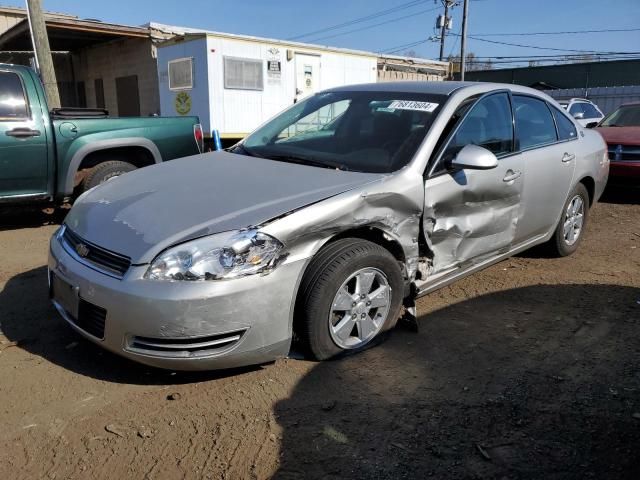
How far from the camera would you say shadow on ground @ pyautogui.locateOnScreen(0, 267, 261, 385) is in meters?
3.04

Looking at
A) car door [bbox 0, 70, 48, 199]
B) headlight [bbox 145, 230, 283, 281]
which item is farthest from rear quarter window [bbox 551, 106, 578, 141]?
car door [bbox 0, 70, 48, 199]

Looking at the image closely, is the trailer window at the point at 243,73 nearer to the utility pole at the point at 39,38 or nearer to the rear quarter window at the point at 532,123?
the utility pole at the point at 39,38

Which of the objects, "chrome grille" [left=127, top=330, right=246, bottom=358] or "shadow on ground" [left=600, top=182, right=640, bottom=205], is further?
"shadow on ground" [left=600, top=182, right=640, bottom=205]

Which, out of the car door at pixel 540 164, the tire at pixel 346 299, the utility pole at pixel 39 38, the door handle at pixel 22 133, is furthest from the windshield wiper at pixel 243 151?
the utility pole at pixel 39 38

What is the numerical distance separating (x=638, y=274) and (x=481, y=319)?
2059 mm

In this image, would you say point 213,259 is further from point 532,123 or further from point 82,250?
point 532,123

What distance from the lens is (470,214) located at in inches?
150

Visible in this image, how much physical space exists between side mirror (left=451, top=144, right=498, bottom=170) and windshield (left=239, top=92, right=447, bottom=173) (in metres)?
0.27

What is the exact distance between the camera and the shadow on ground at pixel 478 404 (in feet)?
7.82

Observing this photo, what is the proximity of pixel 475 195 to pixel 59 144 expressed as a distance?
15.0 feet

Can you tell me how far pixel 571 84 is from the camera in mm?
30562

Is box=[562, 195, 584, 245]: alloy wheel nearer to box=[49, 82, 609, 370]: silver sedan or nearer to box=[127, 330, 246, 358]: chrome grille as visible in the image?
box=[49, 82, 609, 370]: silver sedan

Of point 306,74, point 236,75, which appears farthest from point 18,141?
point 306,74

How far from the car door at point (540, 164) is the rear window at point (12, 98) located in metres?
4.97
